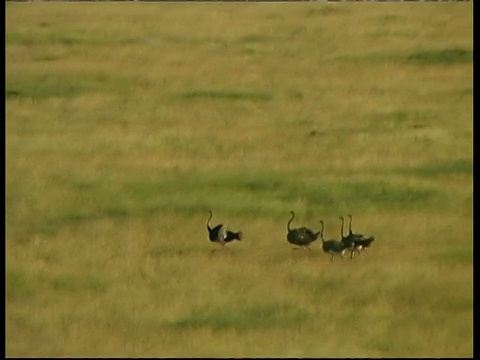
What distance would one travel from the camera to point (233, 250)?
5777mm

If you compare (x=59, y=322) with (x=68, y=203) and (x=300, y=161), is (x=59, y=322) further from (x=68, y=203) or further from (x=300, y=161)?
(x=300, y=161)

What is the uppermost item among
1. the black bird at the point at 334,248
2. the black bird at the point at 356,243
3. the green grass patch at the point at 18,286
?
the black bird at the point at 356,243

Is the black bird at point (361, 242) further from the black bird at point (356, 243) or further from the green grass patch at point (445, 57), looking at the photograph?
the green grass patch at point (445, 57)

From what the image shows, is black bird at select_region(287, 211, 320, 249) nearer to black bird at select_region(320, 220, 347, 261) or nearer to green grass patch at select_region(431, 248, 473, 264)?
black bird at select_region(320, 220, 347, 261)

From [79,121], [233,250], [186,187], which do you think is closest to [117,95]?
[79,121]

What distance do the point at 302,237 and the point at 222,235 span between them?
489mm

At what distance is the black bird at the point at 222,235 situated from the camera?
5.81m

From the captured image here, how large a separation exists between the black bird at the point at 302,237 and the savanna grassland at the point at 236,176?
7cm

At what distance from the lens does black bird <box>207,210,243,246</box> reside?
5.81 m

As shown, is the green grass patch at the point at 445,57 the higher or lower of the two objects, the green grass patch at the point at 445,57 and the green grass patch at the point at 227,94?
the higher

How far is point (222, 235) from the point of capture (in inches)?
229

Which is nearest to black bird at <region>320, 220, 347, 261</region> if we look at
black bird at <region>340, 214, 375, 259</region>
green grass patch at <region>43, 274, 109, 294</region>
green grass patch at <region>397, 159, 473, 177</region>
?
black bird at <region>340, 214, 375, 259</region>

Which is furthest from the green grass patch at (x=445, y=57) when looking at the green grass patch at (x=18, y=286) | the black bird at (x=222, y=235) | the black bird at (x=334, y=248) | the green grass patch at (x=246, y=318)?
the green grass patch at (x=18, y=286)

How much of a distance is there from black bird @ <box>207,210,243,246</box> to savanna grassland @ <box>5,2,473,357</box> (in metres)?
0.05
